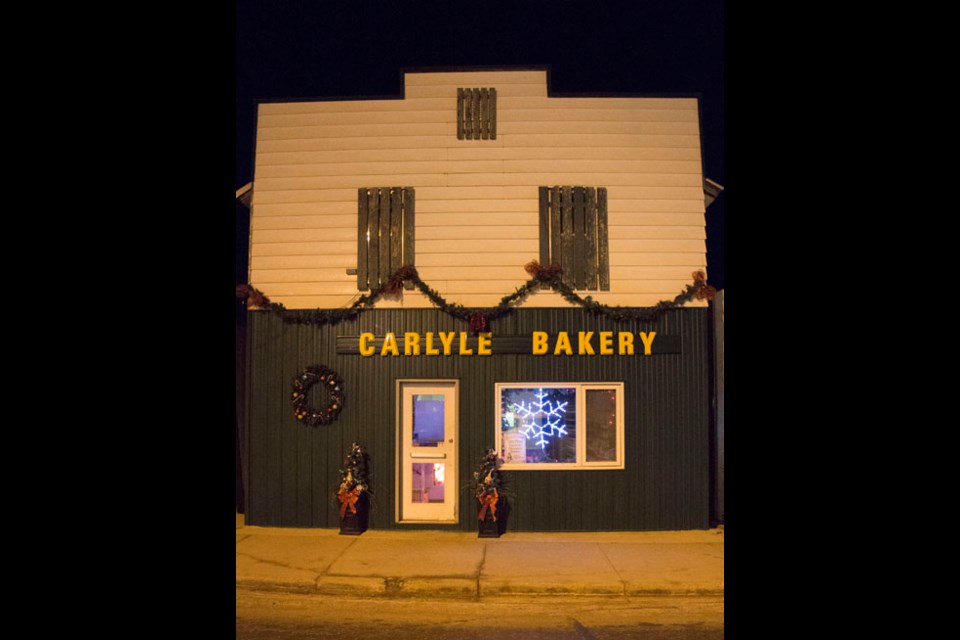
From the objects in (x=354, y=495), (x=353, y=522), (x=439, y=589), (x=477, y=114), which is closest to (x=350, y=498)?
(x=354, y=495)

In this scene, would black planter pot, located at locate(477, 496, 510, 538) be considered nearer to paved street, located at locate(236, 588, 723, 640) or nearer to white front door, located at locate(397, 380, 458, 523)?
white front door, located at locate(397, 380, 458, 523)

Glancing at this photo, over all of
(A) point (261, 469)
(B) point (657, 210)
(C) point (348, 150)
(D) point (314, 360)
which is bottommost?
(A) point (261, 469)

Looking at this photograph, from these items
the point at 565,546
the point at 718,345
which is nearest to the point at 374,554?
the point at 565,546

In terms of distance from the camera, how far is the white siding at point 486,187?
8.72m

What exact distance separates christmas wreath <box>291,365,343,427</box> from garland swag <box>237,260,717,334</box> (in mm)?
856

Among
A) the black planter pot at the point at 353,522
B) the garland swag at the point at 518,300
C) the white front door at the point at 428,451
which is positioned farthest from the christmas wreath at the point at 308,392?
the black planter pot at the point at 353,522

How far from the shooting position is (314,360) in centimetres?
872

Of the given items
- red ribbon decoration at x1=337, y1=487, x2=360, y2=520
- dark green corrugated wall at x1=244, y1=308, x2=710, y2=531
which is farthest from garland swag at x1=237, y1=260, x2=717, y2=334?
red ribbon decoration at x1=337, y1=487, x2=360, y2=520

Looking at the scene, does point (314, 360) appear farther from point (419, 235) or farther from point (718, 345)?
point (718, 345)

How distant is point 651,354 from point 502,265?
2833mm

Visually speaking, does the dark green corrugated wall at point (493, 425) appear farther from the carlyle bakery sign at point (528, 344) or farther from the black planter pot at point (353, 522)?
the black planter pot at point (353, 522)

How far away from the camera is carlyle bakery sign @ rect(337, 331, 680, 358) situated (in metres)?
8.49

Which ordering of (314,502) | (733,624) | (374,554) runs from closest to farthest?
(733,624), (374,554), (314,502)

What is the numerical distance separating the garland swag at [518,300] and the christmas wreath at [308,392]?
0.86 m
